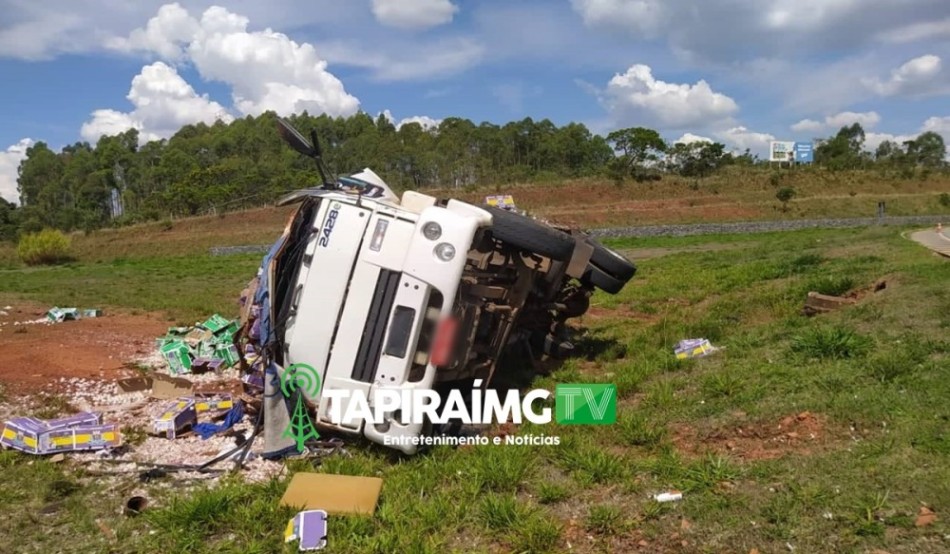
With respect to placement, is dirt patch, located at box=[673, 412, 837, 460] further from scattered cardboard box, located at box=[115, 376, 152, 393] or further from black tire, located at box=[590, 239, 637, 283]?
scattered cardboard box, located at box=[115, 376, 152, 393]

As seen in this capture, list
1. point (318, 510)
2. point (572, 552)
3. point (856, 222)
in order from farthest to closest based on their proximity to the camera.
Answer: point (856, 222)
point (318, 510)
point (572, 552)

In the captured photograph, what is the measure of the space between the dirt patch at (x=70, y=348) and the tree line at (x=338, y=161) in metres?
36.0

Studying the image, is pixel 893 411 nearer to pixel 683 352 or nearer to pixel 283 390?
pixel 683 352

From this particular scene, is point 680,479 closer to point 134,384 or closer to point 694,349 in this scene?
point 694,349

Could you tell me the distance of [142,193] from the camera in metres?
80.8

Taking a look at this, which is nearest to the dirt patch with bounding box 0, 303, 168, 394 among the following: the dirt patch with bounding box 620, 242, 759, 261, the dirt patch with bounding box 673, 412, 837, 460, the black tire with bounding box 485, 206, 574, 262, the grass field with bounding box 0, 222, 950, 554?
the grass field with bounding box 0, 222, 950, 554

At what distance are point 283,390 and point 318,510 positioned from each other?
1.26m

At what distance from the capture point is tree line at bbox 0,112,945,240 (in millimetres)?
60344

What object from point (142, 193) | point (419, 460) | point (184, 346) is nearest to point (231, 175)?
point (142, 193)

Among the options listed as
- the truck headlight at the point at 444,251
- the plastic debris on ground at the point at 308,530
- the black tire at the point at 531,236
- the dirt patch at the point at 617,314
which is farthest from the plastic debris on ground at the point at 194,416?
the dirt patch at the point at 617,314

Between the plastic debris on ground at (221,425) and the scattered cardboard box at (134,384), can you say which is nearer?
the plastic debris on ground at (221,425)

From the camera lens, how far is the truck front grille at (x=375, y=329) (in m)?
4.34

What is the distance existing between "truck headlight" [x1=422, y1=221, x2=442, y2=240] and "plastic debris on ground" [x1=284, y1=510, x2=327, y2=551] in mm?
1842

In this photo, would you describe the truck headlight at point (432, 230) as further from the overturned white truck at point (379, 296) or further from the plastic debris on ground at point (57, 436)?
the plastic debris on ground at point (57, 436)
